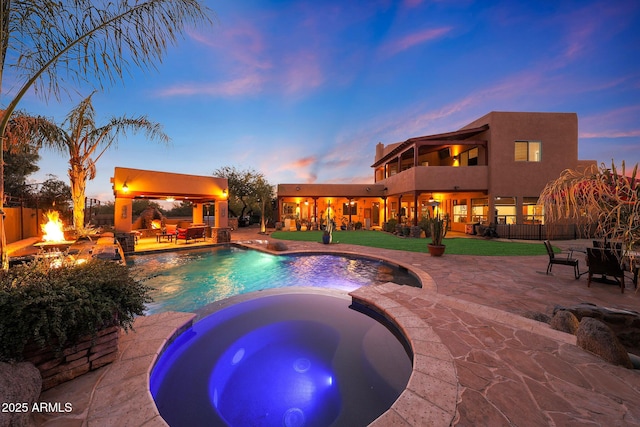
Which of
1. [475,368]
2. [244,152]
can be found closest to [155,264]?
[475,368]

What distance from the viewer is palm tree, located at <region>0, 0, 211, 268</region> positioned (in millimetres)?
3098

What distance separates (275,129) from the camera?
72.1 feet

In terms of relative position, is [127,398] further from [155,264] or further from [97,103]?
[97,103]

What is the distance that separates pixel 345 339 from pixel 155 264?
8696mm

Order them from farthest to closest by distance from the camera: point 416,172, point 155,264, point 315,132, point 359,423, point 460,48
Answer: point 315,132 < point 416,172 < point 460,48 < point 155,264 < point 359,423

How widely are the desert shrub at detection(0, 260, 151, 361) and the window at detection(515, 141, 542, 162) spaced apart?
21.4m

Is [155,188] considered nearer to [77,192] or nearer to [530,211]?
[77,192]

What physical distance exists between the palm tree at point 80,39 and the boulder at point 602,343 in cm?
740

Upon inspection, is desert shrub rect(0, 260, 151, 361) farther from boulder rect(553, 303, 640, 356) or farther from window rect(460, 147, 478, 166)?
window rect(460, 147, 478, 166)

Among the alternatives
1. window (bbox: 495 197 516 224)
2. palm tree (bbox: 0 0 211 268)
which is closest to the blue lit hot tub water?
palm tree (bbox: 0 0 211 268)

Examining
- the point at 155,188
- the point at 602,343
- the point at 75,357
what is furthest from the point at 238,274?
the point at 602,343

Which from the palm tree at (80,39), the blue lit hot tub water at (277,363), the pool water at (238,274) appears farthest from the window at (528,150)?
the palm tree at (80,39)

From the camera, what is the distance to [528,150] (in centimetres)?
1586

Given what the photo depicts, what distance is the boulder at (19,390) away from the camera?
1710mm
